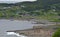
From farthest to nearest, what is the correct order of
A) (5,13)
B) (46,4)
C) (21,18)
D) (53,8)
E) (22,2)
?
1. (22,2)
2. (46,4)
3. (53,8)
4. (5,13)
5. (21,18)

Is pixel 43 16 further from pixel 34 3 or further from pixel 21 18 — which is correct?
pixel 34 3

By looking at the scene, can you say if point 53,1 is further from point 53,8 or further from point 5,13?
point 5,13

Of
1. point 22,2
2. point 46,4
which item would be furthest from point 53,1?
point 22,2

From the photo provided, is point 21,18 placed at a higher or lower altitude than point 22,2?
lower

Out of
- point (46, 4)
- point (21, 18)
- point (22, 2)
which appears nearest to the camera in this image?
point (21, 18)

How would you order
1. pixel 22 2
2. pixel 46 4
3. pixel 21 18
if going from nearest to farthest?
pixel 21 18, pixel 46 4, pixel 22 2

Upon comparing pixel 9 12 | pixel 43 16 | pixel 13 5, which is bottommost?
pixel 43 16

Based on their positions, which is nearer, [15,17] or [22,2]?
[15,17]

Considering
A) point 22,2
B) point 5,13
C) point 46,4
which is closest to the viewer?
point 5,13

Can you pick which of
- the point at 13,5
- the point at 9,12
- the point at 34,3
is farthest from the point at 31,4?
the point at 9,12
